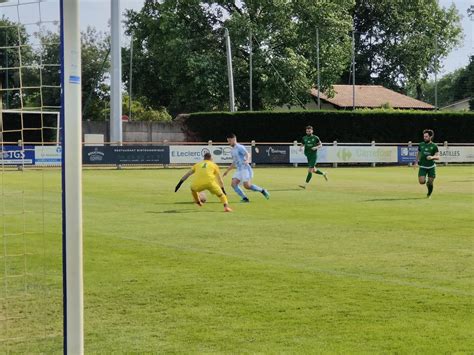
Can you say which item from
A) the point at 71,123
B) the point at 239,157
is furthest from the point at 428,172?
the point at 71,123

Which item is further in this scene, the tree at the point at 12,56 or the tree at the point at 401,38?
the tree at the point at 401,38

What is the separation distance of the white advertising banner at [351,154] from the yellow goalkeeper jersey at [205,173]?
26.1m

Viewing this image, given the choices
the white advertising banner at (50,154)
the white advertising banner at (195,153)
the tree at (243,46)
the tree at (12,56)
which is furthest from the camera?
the tree at (243,46)

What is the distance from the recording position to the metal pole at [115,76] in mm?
38750

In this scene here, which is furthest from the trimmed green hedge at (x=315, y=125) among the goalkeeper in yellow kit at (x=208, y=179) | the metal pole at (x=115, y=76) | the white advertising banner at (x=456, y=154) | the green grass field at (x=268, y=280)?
the green grass field at (x=268, y=280)

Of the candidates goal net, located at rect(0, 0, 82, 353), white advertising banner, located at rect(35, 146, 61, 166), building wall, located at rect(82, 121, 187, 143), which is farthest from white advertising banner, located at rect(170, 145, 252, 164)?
white advertising banner, located at rect(35, 146, 61, 166)

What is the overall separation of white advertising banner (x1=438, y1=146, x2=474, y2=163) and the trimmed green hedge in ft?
11.9

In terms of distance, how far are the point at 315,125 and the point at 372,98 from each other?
2482 cm

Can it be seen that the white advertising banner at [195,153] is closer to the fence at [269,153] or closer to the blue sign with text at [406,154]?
the fence at [269,153]

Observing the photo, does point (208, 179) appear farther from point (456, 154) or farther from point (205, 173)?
point (456, 154)

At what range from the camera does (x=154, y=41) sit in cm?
6003

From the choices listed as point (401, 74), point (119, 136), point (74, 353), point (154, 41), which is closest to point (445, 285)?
point (74, 353)

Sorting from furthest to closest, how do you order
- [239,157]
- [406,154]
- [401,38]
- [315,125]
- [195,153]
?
[401,38], [315,125], [406,154], [195,153], [239,157]

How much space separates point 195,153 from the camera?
144 ft
